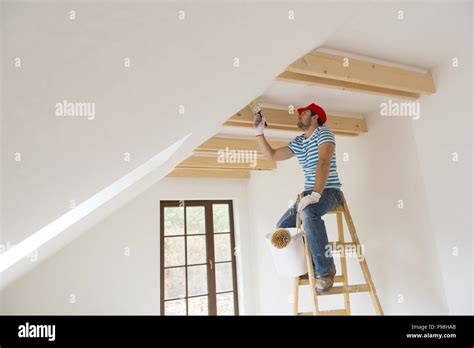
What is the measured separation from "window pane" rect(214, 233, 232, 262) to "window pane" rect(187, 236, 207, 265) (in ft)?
0.62

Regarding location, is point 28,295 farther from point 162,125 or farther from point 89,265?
point 162,125

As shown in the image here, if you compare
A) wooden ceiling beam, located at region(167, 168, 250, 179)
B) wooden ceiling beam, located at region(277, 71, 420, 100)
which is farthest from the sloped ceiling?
wooden ceiling beam, located at region(167, 168, 250, 179)

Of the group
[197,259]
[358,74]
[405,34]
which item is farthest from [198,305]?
[405,34]

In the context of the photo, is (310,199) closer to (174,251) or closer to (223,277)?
(174,251)

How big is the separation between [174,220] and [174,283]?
0.80m

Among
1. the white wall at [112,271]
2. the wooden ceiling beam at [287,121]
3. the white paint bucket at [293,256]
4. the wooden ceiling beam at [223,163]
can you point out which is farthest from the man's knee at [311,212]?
the white wall at [112,271]

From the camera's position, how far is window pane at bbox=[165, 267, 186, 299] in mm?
4250

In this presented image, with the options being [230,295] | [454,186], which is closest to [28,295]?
[230,295]

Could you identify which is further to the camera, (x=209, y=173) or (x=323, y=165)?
(x=209, y=173)

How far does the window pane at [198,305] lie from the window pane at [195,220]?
2.79ft

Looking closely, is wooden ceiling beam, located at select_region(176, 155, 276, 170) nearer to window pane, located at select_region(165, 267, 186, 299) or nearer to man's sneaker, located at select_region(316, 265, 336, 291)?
Result: window pane, located at select_region(165, 267, 186, 299)

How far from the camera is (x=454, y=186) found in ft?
7.09

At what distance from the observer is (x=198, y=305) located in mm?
4328

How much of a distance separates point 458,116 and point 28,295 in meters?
4.17
